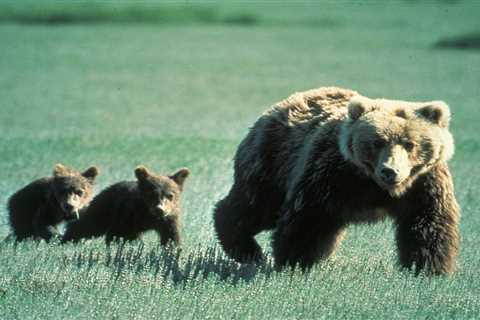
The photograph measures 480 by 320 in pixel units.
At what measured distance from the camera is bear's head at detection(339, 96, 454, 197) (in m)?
6.68

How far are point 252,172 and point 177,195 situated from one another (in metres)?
0.93

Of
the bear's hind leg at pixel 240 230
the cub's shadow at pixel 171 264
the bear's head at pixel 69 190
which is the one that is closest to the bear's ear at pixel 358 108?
the cub's shadow at pixel 171 264

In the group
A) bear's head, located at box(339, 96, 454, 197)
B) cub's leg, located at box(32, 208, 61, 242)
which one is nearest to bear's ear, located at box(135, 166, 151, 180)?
cub's leg, located at box(32, 208, 61, 242)

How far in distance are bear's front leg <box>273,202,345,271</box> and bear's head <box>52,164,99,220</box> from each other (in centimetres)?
217

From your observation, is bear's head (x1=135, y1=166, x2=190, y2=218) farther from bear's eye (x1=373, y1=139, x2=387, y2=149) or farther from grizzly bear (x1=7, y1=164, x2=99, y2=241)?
bear's eye (x1=373, y1=139, x2=387, y2=149)

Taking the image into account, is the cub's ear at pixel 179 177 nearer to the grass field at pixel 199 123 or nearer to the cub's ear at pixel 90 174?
the grass field at pixel 199 123

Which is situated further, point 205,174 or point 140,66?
point 140,66

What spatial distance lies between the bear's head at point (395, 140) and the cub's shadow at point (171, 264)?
38.0 inches

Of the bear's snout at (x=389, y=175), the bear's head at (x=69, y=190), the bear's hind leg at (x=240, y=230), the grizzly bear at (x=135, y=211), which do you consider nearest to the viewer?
the bear's snout at (x=389, y=175)

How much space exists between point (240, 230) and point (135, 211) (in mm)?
1050

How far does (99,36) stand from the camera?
4222cm

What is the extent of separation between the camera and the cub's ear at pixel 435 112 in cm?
697

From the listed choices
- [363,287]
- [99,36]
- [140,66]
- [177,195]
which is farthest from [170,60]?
[363,287]

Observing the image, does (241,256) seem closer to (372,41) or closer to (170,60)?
(170,60)
